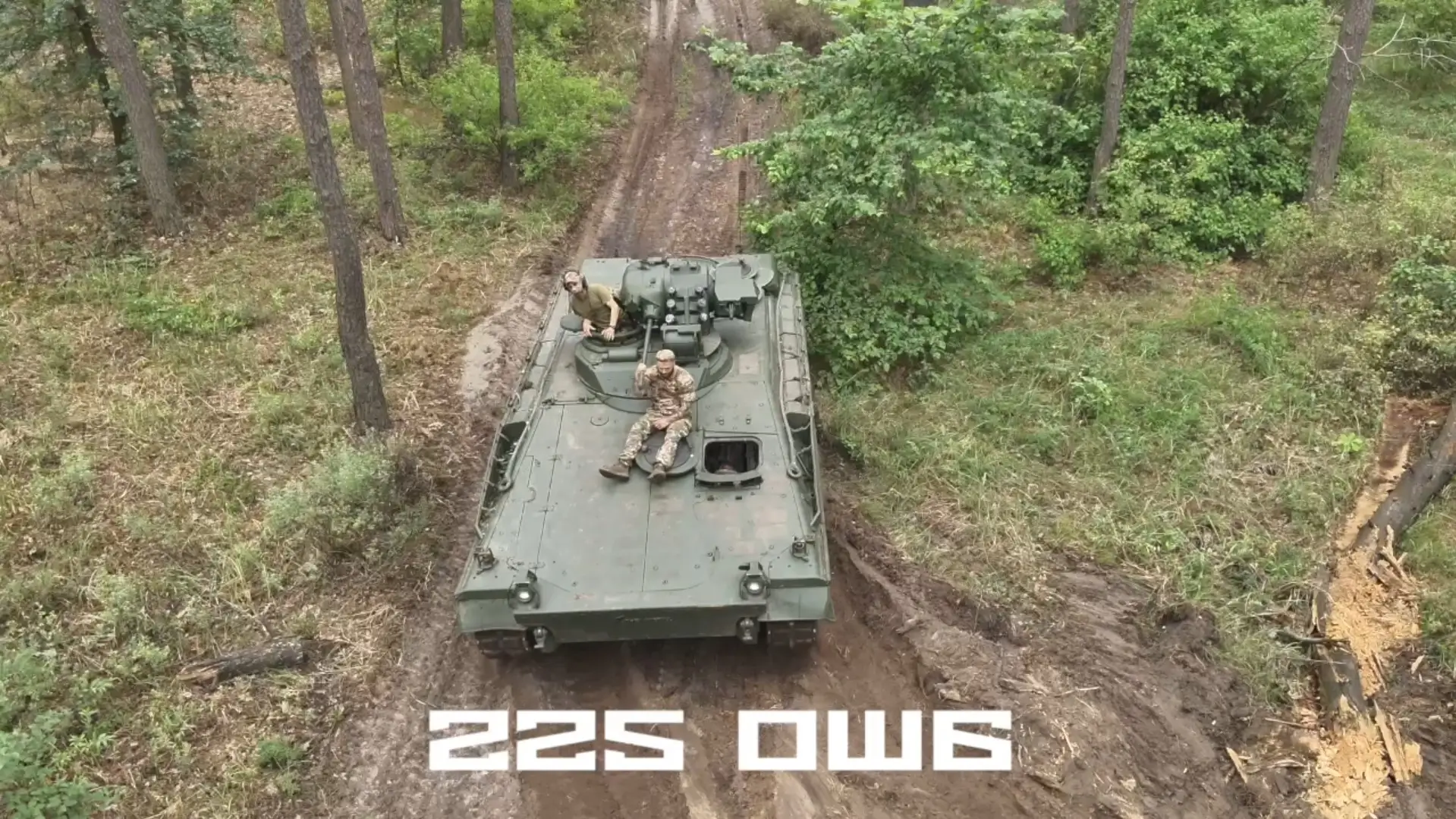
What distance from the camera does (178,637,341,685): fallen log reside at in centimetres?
821

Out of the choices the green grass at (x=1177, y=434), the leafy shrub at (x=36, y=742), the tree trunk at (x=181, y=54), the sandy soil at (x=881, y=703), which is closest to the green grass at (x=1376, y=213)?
the green grass at (x=1177, y=434)

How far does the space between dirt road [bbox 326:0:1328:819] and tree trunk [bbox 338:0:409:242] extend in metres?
7.49

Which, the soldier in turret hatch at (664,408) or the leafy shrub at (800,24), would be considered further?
the leafy shrub at (800,24)

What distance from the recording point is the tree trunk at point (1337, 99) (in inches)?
534

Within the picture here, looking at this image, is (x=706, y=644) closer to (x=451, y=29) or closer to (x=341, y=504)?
(x=341, y=504)

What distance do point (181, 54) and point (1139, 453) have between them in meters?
14.4

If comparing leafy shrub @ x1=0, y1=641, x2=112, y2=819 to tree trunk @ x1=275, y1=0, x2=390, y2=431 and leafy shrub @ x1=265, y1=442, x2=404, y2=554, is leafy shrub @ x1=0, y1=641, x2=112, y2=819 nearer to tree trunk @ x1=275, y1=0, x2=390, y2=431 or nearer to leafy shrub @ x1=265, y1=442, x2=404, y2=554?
leafy shrub @ x1=265, y1=442, x2=404, y2=554

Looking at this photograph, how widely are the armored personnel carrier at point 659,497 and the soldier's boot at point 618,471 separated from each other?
0.21 feet

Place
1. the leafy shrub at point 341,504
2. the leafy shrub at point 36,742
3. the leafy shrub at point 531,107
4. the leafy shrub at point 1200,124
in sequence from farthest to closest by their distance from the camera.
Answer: the leafy shrub at point 531,107
the leafy shrub at point 1200,124
the leafy shrub at point 341,504
the leafy shrub at point 36,742

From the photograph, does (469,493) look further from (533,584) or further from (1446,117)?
(1446,117)

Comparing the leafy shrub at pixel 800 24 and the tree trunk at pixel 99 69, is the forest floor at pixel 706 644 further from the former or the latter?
the leafy shrub at pixel 800 24

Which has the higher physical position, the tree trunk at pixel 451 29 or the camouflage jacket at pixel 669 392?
the tree trunk at pixel 451 29

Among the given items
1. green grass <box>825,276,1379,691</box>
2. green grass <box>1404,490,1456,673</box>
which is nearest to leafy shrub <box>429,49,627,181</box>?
green grass <box>825,276,1379,691</box>

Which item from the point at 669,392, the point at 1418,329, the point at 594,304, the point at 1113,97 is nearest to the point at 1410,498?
the point at 1418,329
